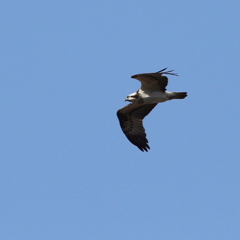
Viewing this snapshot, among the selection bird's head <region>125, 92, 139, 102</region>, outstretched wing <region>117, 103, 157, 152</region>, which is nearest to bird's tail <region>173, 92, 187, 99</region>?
bird's head <region>125, 92, 139, 102</region>

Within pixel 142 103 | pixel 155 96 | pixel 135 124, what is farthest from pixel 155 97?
pixel 135 124

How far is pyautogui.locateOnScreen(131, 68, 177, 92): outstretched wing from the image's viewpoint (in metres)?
14.7

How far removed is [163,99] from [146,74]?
1153mm

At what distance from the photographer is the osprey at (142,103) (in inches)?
592

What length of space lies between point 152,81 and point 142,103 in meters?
0.97

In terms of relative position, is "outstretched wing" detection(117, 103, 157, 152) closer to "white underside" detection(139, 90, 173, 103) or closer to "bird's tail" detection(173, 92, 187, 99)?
"white underside" detection(139, 90, 173, 103)

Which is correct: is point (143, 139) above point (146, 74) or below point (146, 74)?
below

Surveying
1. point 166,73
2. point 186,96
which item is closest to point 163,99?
point 186,96

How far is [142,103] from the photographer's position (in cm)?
1583

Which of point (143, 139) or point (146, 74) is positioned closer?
point (146, 74)

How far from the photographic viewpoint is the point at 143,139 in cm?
1692

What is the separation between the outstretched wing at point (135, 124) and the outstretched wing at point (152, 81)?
144 centimetres

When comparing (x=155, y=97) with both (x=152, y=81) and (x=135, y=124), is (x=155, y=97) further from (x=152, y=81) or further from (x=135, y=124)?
(x=135, y=124)

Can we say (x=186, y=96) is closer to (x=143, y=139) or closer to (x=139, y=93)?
(x=139, y=93)
